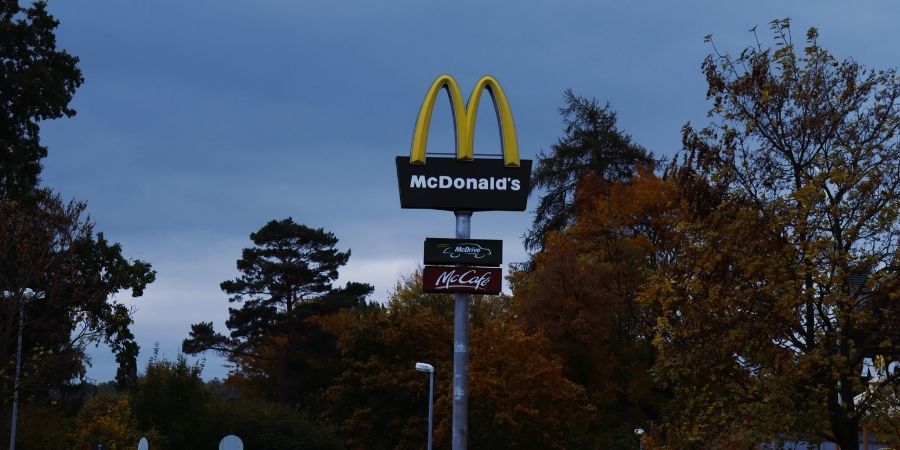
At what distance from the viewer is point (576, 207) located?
68.6m

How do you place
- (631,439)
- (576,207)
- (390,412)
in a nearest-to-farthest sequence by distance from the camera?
(631,439)
(390,412)
(576,207)

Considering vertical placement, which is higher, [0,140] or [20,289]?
[0,140]

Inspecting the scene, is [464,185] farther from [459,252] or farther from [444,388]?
[444,388]

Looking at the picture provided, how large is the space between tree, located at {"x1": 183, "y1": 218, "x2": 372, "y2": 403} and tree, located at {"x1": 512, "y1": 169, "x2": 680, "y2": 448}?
2174 centimetres

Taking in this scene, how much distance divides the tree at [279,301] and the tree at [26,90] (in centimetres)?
3859

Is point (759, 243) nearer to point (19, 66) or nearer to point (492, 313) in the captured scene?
point (19, 66)

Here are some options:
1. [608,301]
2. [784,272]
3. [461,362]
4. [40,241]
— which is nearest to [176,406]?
[608,301]

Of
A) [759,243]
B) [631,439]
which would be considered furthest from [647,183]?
[759,243]

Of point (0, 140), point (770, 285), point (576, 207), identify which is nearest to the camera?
point (770, 285)

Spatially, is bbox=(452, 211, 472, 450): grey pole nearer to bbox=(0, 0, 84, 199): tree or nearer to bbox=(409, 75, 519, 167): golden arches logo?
bbox=(409, 75, 519, 167): golden arches logo

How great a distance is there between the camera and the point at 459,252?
29750mm

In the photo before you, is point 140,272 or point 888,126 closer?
point 888,126

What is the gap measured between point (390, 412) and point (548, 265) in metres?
11.2

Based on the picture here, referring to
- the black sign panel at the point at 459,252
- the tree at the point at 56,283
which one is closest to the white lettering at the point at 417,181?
the black sign panel at the point at 459,252
